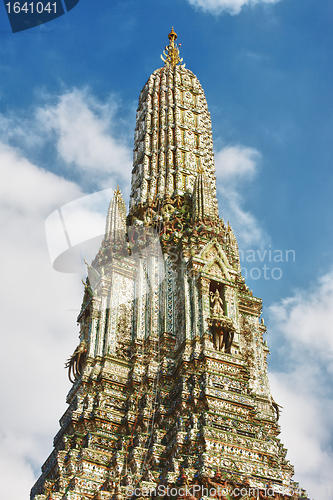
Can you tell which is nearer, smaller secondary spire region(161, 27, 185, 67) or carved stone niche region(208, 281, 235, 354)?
carved stone niche region(208, 281, 235, 354)

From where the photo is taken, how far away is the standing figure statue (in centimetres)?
2235

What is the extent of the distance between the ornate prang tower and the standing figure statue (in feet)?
0.17

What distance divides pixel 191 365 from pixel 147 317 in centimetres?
424

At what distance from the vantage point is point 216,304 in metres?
22.7

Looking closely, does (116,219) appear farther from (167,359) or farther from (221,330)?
(221,330)

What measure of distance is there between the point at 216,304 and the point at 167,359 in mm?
2556

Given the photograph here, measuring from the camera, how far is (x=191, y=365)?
68.2ft

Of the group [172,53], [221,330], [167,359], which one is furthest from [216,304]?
[172,53]

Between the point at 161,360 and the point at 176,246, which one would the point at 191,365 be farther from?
the point at 176,246

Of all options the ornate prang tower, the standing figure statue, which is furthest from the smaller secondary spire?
the standing figure statue

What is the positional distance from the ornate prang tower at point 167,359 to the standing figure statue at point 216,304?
52 millimetres

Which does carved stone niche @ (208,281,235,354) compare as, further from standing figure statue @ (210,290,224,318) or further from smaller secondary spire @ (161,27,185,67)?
smaller secondary spire @ (161,27,185,67)

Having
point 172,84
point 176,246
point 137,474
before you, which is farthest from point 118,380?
point 172,84

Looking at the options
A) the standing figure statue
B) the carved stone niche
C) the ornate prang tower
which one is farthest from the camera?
the standing figure statue
